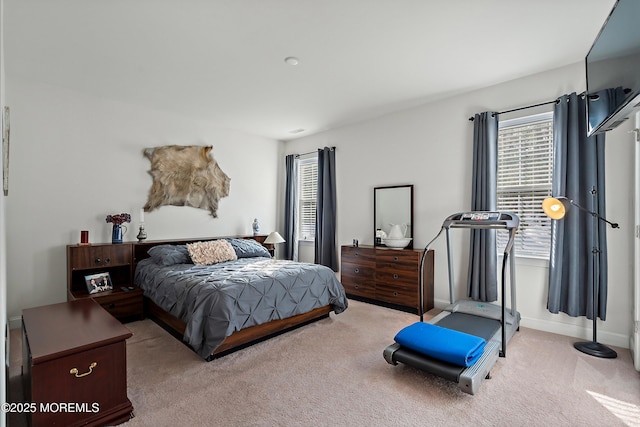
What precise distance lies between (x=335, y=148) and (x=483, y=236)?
280 centimetres

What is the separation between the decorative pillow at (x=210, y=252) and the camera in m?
4.01

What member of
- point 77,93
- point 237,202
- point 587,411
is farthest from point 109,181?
point 587,411

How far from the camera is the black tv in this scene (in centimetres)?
153

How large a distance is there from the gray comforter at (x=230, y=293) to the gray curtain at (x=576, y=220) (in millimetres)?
2304

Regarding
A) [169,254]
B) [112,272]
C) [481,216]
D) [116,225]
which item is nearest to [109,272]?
[112,272]

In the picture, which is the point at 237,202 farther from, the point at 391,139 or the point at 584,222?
the point at 584,222

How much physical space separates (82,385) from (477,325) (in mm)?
3178

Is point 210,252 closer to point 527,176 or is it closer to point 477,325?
point 477,325

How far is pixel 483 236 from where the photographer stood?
3.67m

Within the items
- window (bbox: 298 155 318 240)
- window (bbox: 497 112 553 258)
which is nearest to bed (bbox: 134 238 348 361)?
window (bbox: 298 155 318 240)

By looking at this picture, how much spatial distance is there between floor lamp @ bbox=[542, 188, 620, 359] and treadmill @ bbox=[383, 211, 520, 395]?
0.30m

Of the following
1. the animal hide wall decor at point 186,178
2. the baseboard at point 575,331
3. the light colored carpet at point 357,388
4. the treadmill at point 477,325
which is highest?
the animal hide wall decor at point 186,178

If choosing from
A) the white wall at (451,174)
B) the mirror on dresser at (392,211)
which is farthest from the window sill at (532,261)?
the mirror on dresser at (392,211)

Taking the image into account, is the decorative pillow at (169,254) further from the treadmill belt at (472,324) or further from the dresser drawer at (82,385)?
the treadmill belt at (472,324)
